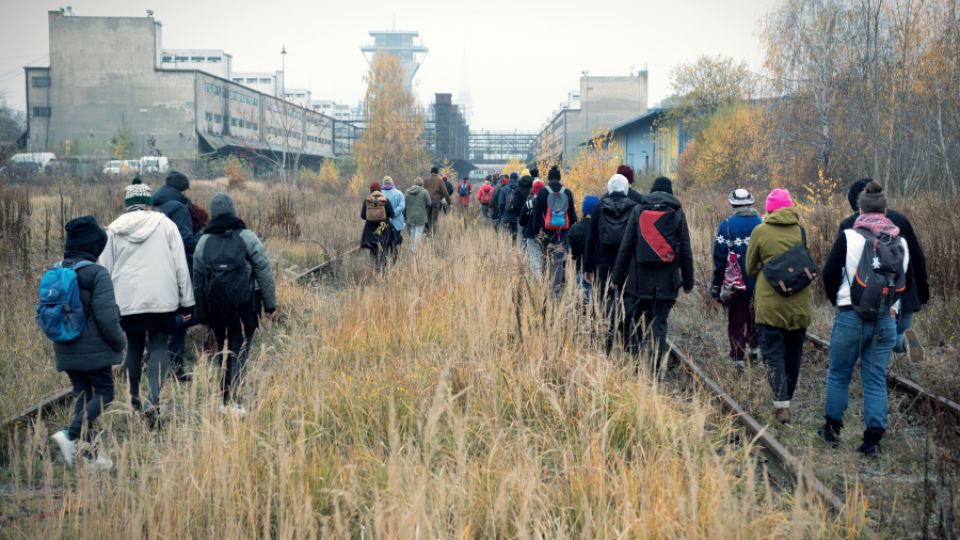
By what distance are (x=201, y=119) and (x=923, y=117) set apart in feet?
183

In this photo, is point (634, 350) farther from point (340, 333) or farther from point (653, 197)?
point (340, 333)

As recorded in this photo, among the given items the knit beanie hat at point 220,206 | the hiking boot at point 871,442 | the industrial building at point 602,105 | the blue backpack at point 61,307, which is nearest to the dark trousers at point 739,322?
the hiking boot at point 871,442

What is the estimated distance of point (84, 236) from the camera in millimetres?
5355

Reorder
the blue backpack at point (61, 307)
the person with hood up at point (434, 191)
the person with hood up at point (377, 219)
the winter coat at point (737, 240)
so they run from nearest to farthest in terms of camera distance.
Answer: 1. the blue backpack at point (61, 307)
2. the winter coat at point (737, 240)
3. the person with hood up at point (377, 219)
4. the person with hood up at point (434, 191)

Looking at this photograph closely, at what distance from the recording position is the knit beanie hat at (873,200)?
5.57m

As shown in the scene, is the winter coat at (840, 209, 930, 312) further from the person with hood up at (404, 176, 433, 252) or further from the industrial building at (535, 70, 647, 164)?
the industrial building at (535, 70, 647, 164)

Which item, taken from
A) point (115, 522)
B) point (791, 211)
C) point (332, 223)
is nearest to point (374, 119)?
point (332, 223)

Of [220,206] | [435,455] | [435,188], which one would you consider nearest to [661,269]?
[435,455]

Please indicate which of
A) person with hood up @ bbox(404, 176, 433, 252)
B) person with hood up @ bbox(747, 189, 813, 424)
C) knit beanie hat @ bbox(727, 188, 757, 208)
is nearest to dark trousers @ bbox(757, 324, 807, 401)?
person with hood up @ bbox(747, 189, 813, 424)

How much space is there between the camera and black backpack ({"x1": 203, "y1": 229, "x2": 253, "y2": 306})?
6.28 m

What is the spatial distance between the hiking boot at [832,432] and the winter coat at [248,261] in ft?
14.2

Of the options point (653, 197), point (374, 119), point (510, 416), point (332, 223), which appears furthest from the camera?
point (374, 119)

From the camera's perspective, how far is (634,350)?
7.75 meters

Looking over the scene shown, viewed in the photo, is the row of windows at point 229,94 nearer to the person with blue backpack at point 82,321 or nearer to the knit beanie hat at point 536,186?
the knit beanie hat at point 536,186
